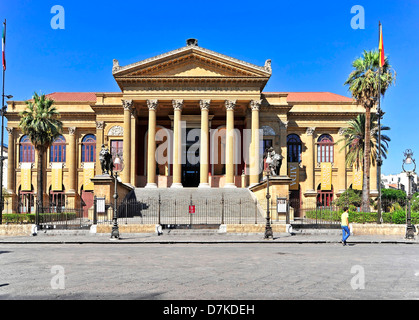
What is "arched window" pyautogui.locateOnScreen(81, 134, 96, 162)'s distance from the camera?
164 feet

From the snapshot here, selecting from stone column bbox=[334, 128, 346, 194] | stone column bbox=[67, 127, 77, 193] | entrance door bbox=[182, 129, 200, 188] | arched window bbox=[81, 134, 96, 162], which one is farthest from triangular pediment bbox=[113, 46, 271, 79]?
stone column bbox=[334, 128, 346, 194]

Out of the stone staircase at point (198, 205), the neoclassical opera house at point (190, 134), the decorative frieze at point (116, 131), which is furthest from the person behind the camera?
the decorative frieze at point (116, 131)

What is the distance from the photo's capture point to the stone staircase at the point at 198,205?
31.1m

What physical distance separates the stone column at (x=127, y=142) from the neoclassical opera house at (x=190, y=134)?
96mm

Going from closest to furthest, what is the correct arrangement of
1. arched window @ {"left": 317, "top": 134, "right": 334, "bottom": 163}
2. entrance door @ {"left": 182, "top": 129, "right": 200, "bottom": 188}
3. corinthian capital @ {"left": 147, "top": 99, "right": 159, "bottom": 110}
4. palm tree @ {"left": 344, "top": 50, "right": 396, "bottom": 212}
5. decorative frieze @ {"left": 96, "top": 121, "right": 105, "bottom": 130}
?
palm tree @ {"left": 344, "top": 50, "right": 396, "bottom": 212}, corinthian capital @ {"left": 147, "top": 99, "right": 159, "bottom": 110}, decorative frieze @ {"left": 96, "top": 121, "right": 105, "bottom": 130}, entrance door @ {"left": 182, "top": 129, "right": 200, "bottom": 188}, arched window @ {"left": 317, "top": 134, "right": 334, "bottom": 163}

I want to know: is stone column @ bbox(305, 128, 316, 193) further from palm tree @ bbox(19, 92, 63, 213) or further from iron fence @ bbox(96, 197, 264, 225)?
palm tree @ bbox(19, 92, 63, 213)

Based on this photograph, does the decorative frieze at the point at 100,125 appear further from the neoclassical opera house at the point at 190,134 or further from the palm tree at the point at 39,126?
the palm tree at the point at 39,126

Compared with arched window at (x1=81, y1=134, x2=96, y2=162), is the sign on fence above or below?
below

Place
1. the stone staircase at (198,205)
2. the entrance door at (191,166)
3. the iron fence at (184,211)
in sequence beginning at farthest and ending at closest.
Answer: the entrance door at (191,166)
the stone staircase at (198,205)
the iron fence at (184,211)

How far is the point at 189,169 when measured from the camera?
47312 millimetres

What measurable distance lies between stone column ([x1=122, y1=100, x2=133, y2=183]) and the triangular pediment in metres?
2.85

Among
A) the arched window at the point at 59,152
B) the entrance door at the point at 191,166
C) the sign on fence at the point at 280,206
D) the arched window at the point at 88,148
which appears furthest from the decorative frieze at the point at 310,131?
the arched window at the point at 59,152

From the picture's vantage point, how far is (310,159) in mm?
49062
